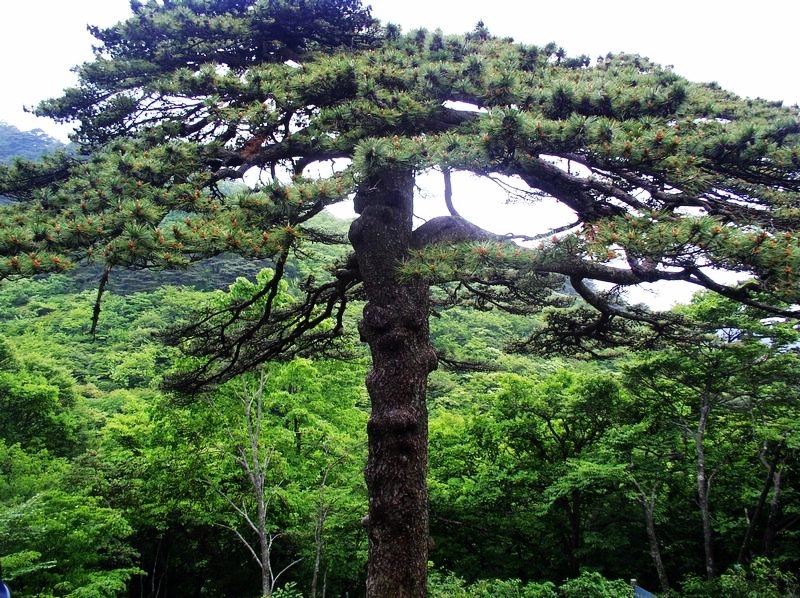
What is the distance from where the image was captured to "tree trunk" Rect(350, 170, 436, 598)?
3.77 meters

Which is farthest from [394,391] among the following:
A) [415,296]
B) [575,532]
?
[575,532]

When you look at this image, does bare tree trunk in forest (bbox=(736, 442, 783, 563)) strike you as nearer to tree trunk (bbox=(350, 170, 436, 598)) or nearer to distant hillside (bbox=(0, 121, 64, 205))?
tree trunk (bbox=(350, 170, 436, 598))

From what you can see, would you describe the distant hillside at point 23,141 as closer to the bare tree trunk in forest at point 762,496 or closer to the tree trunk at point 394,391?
the tree trunk at point 394,391

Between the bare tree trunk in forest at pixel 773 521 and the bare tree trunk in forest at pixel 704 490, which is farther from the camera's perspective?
the bare tree trunk in forest at pixel 704 490

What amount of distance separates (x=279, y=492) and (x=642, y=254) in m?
10.4

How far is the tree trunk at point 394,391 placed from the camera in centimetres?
377

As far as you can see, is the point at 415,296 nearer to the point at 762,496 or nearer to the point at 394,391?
the point at 394,391

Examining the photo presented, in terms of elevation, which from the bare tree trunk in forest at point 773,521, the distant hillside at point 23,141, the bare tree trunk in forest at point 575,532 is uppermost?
the distant hillside at point 23,141

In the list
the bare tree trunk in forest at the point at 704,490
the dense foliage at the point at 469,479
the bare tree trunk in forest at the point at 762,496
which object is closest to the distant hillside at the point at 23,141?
the dense foliage at the point at 469,479

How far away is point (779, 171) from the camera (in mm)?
3863

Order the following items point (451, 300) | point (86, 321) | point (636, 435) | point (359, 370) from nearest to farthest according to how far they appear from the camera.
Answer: point (451, 300) < point (636, 435) < point (359, 370) < point (86, 321)

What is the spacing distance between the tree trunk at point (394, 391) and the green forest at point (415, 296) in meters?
0.02

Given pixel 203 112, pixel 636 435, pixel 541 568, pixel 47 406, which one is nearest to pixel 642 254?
pixel 203 112

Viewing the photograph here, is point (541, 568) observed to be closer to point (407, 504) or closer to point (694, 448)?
point (694, 448)
